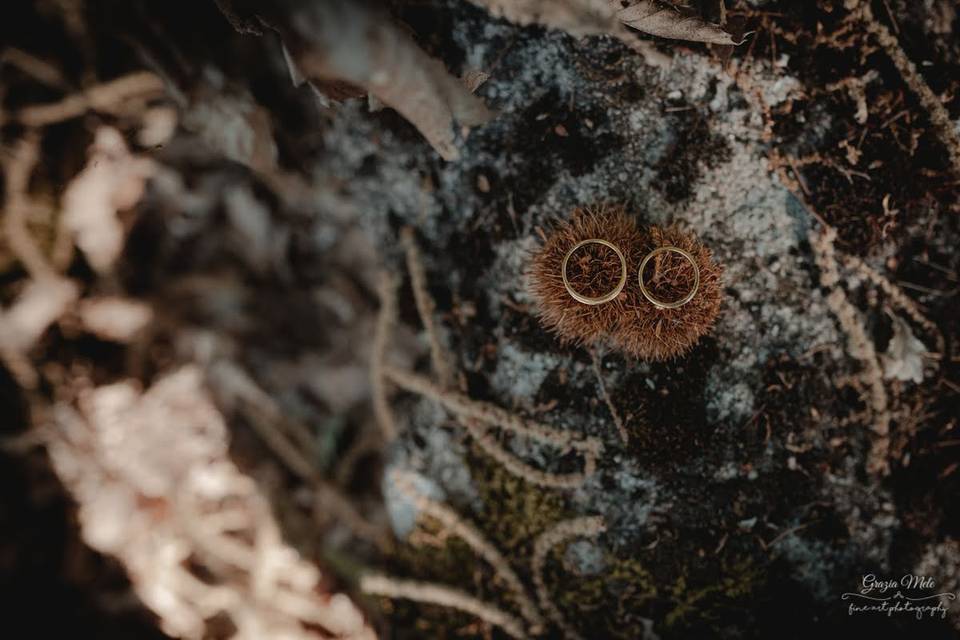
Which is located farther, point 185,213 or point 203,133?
point 185,213

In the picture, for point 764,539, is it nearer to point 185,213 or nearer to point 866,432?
point 866,432

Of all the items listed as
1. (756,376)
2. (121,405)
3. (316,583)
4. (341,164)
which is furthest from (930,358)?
(121,405)

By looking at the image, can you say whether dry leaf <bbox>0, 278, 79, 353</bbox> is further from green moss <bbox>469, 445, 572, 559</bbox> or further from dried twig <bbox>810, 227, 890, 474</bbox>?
dried twig <bbox>810, 227, 890, 474</bbox>

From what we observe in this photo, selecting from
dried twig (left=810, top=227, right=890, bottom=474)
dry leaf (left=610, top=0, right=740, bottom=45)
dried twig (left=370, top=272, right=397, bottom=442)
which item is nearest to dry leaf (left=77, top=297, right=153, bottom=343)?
dried twig (left=370, top=272, right=397, bottom=442)

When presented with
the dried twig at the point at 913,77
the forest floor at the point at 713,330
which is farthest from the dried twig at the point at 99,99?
the dried twig at the point at 913,77

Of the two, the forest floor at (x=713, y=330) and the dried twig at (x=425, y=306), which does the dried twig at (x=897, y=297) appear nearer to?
the forest floor at (x=713, y=330)

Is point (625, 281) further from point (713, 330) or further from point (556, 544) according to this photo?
point (556, 544)
